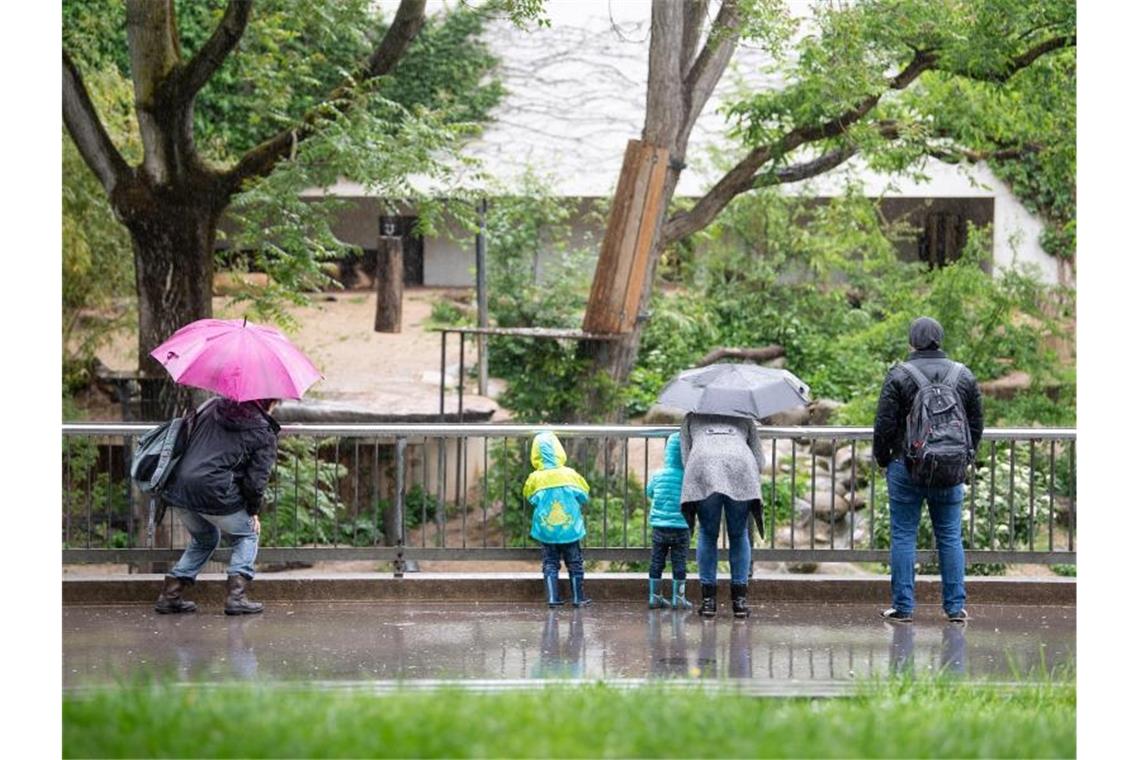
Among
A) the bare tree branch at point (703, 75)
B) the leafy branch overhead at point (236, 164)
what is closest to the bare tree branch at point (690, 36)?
the bare tree branch at point (703, 75)

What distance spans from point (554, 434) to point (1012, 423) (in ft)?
40.2

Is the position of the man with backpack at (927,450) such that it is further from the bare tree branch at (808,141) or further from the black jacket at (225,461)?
the bare tree branch at (808,141)

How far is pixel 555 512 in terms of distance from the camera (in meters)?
10.9

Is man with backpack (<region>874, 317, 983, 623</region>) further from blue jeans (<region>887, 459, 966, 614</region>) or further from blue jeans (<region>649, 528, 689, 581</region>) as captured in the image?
blue jeans (<region>649, 528, 689, 581</region>)

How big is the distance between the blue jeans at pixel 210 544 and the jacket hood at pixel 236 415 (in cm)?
58

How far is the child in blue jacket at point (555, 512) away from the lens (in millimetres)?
10852

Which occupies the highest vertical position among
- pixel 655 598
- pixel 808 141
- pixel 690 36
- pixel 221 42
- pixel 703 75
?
pixel 690 36

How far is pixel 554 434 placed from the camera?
11266 mm

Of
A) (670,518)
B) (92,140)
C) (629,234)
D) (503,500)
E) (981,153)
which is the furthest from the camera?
(981,153)

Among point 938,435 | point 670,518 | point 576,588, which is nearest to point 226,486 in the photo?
point 576,588

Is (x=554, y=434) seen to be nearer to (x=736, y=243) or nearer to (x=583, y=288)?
(x=583, y=288)

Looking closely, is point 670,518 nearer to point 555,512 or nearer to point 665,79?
point 555,512

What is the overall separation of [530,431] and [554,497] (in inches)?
27.2
